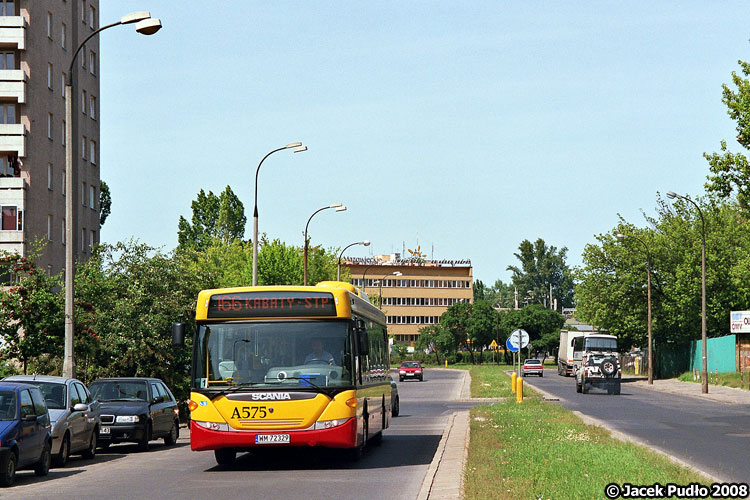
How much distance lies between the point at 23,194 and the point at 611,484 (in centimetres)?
4875

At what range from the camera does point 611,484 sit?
12211 mm

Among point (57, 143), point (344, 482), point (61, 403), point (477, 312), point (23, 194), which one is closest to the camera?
point (344, 482)

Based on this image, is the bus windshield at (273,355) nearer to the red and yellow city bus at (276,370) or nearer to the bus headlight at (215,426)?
the red and yellow city bus at (276,370)

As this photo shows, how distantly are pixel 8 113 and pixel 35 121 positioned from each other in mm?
1403

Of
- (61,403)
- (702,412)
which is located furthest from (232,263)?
(61,403)

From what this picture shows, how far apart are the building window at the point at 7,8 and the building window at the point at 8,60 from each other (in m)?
2.19

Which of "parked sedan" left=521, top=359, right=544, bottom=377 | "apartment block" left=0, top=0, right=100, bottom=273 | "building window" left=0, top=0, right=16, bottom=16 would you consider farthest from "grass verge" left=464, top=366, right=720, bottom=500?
"parked sedan" left=521, top=359, right=544, bottom=377

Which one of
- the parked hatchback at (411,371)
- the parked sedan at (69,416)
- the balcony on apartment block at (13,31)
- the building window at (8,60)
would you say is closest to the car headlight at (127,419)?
the parked sedan at (69,416)

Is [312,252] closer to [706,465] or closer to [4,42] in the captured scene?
[4,42]

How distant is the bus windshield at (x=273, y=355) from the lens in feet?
54.2

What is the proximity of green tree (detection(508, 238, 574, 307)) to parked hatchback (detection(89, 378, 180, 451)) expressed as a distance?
151110 mm

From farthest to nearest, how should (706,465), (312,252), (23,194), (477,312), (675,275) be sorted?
(477,312), (312,252), (675,275), (23,194), (706,465)

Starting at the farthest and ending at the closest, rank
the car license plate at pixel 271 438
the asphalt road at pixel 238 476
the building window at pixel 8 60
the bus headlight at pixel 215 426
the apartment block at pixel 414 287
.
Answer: the apartment block at pixel 414 287 < the building window at pixel 8 60 < the bus headlight at pixel 215 426 < the car license plate at pixel 271 438 < the asphalt road at pixel 238 476

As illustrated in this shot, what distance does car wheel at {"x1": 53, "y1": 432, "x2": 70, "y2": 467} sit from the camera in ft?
59.6
